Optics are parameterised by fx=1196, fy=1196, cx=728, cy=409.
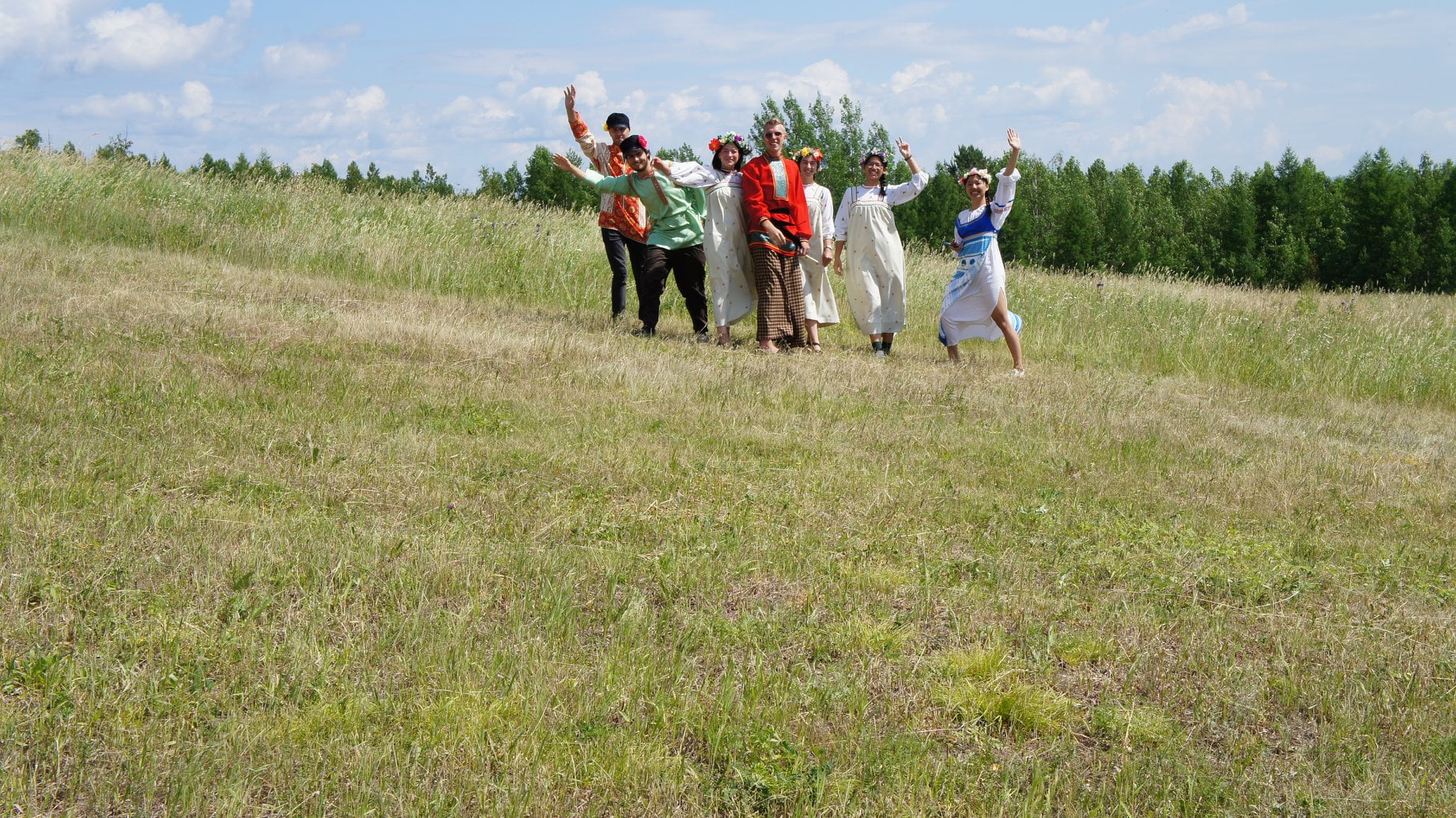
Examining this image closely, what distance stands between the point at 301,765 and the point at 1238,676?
3083 millimetres

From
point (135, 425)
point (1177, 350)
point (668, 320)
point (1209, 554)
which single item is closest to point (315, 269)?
point (668, 320)

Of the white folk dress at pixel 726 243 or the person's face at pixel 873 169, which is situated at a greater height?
the person's face at pixel 873 169

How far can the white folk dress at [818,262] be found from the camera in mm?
11781

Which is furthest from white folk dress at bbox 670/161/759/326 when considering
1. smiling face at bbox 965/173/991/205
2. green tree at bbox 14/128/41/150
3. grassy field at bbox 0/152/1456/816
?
green tree at bbox 14/128/41/150

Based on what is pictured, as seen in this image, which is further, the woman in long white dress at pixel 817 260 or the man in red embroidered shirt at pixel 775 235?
the woman in long white dress at pixel 817 260

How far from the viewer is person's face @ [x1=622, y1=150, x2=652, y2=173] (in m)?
10.7

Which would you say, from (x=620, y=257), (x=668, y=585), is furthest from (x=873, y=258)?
(x=668, y=585)

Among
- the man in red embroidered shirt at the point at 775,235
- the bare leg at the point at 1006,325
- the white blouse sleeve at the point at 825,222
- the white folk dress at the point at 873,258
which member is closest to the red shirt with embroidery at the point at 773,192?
the man in red embroidered shirt at the point at 775,235

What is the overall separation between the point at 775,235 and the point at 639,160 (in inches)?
56.3

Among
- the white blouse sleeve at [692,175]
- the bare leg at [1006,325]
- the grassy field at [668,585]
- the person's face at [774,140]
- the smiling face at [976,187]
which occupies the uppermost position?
the person's face at [774,140]

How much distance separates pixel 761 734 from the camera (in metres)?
3.52

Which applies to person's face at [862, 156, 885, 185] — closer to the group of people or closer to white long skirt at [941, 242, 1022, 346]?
the group of people

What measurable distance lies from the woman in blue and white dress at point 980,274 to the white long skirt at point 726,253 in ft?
6.29

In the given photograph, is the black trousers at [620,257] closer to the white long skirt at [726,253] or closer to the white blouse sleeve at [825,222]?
the white long skirt at [726,253]
